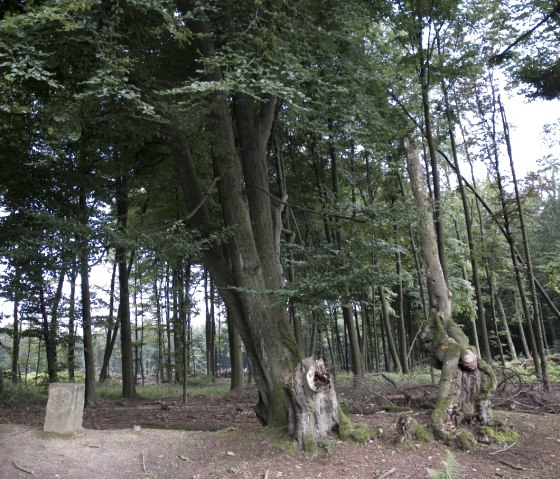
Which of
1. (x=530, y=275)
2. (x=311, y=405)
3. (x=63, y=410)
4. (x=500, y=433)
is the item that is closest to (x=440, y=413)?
(x=500, y=433)

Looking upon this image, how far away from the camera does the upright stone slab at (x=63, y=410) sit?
644 centimetres

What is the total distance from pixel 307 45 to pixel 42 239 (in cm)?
510

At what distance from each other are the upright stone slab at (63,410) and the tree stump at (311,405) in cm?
294

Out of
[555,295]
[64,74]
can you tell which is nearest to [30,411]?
[64,74]

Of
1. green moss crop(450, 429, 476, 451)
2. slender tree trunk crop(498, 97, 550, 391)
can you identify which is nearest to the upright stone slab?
green moss crop(450, 429, 476, 451)

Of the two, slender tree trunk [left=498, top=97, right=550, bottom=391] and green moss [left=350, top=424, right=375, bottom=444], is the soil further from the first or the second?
slender tree trunk [left=498, top=97, right=550, bottom=391]

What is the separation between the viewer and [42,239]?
6.84 metres

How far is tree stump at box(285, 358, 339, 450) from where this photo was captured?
243 inches

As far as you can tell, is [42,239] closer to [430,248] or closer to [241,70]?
[241,70]

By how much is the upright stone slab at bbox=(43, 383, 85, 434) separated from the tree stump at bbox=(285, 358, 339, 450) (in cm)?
294

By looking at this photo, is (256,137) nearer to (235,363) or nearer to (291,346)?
(291,346)

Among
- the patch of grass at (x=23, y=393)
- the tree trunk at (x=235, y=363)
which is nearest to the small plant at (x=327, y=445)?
the patch of grass at (x=23, y=393)

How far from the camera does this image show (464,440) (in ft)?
19.5

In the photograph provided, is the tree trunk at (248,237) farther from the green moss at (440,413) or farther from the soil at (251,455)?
the green moss at (440,413)
